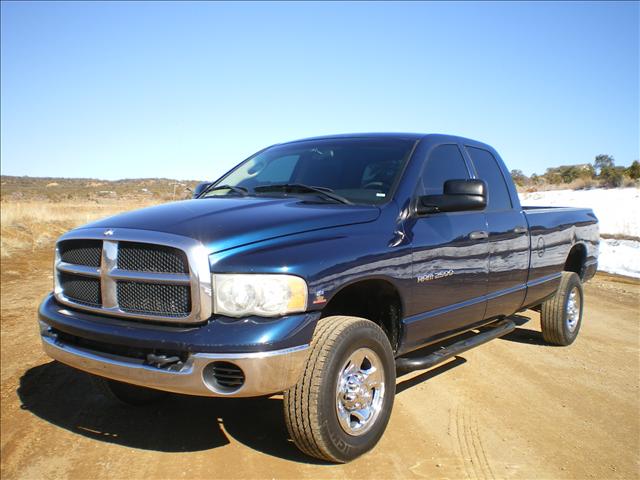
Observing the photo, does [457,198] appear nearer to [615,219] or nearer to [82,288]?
[82,288]

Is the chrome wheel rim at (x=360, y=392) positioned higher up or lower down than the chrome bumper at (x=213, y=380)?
lower down

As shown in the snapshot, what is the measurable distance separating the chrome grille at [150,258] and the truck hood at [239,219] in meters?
0.11

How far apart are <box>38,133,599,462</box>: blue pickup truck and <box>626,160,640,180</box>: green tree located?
2423cm

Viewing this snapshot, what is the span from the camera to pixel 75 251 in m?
3.30

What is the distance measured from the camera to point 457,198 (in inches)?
144

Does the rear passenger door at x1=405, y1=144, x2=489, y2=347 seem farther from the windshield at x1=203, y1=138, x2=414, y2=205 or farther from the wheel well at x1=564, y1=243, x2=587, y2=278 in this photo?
the wheel well at x1=564, y1=243, x2=587, y2=278

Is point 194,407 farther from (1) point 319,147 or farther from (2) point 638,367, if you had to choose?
(2) point 638,367

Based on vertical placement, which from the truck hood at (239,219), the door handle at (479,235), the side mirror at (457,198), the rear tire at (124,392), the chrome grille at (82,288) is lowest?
the rear tire at (124,392)

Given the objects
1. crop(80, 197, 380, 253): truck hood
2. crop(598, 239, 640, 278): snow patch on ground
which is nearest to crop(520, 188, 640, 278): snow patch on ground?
crop(598, 239, 640, 278): snow patch on ground

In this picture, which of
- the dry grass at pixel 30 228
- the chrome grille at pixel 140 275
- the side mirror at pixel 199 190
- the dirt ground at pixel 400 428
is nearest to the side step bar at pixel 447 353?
the dirt ground at pixel 400 428

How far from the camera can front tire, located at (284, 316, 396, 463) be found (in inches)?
112

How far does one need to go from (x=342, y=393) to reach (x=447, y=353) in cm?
111

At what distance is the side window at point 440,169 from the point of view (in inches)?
158

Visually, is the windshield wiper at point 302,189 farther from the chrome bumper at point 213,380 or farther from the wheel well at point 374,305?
the chrome bumper at point 213,380
